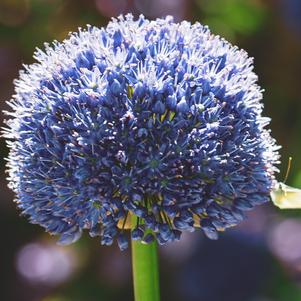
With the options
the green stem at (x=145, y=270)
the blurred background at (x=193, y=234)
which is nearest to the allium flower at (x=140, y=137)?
the green stem at (x=145, y=270)

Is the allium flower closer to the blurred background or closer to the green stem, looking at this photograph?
the green stem

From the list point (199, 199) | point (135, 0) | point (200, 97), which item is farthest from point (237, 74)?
point (135, 0)

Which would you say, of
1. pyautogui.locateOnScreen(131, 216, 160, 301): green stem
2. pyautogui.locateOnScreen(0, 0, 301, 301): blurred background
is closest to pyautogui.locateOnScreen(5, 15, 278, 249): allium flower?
pyautogui.locateOnScreen(131, 216, 160, 301): green stem

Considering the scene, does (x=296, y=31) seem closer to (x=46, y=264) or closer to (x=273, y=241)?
(x=273, y=241)

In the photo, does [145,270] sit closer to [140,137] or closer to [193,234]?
[140,137]

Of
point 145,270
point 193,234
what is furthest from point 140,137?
point 193,234
